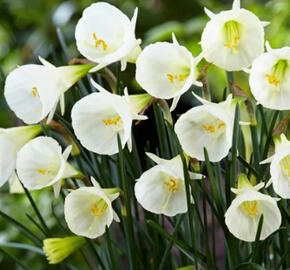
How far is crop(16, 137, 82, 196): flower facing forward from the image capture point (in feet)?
1.61

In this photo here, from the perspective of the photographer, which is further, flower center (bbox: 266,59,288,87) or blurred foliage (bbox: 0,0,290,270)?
blurred foliage (bbox: 0,0,290,270)

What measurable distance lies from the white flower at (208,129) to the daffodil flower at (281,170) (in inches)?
1.4

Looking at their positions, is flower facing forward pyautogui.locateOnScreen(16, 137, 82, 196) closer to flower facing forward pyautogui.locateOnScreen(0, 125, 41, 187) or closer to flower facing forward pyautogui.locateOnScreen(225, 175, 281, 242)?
flower facing forward pyautogui.locateOnScreen(0, 125, 41, 187)

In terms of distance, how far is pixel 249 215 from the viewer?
1.57 ft

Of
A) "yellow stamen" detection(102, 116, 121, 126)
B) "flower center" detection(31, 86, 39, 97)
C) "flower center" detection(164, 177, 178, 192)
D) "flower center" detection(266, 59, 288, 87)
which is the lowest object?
"flower center" detection(164, 177, 178, 192)

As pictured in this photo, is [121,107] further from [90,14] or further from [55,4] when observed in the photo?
[55,4]

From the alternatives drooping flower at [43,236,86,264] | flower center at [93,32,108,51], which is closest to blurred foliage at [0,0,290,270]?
drooping flower at [43,236,86,264]

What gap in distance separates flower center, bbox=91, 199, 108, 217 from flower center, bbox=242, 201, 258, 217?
0.11 meters

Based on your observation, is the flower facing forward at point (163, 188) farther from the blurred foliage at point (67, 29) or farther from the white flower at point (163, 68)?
the blurred foliage at point (67, 29)

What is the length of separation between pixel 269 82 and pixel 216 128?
55mm

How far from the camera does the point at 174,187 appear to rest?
1.61ft

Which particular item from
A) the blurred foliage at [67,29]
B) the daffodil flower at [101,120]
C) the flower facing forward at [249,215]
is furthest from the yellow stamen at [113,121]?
the blurred foliage at [67,29]

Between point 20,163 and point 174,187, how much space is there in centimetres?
12

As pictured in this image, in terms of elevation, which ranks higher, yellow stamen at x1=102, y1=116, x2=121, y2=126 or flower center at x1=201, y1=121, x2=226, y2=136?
yellow stamen at x1=102, y1=116, x2=121, y2=126
